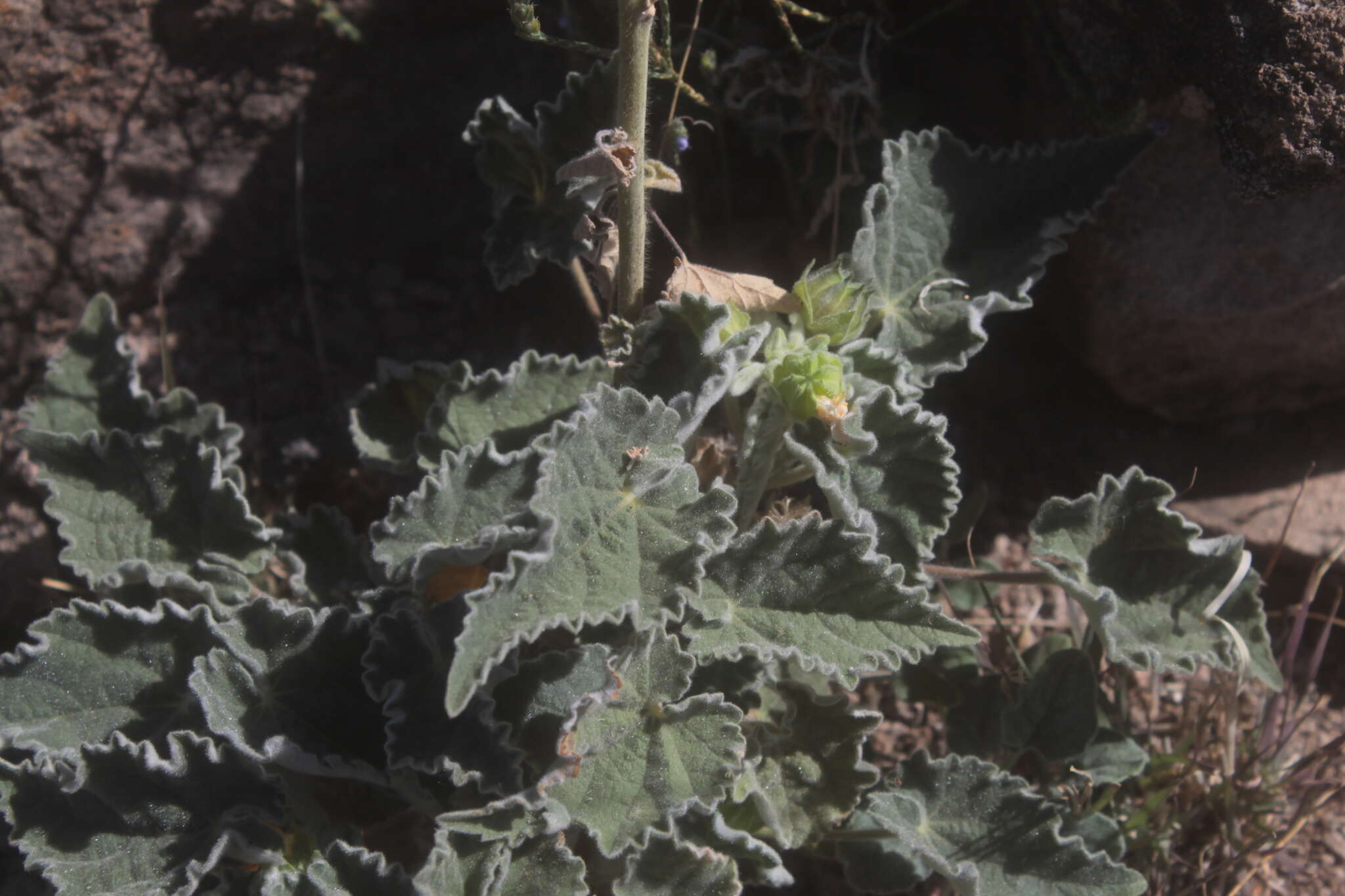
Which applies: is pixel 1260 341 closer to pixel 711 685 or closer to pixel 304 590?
pixel 711 685

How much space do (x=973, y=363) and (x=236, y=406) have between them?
2.10m

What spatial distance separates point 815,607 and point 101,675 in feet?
4.59

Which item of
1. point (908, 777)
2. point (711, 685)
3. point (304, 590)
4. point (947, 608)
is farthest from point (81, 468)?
point (947, 608)

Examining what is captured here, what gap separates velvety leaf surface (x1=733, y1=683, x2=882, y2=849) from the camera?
7.36ft

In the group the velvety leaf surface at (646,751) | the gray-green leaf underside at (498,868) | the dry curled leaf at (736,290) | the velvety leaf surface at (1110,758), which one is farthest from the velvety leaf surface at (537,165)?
the velvety leaf surface at (1110,758)

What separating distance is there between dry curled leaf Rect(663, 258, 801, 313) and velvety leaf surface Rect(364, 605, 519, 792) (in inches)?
30.8

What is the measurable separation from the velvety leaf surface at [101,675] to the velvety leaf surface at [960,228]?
5.06 ft

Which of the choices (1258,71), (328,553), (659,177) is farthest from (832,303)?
(328,553)

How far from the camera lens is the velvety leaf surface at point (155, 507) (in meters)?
2.41

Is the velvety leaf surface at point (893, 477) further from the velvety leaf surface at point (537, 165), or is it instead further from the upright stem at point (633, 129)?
the velvety leaf surface at point (537, 165)

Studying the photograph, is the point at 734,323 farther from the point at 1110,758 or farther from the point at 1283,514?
the point at 1283,514

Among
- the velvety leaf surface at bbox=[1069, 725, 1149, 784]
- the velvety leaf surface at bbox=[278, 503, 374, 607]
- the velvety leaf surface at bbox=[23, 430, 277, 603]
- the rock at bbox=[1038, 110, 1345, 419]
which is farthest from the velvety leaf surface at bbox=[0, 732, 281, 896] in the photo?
the rock at bbox=[1038, 110, 1345, 419]

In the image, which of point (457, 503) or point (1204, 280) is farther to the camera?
point (1204, 280)

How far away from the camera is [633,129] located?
81.0 inches
